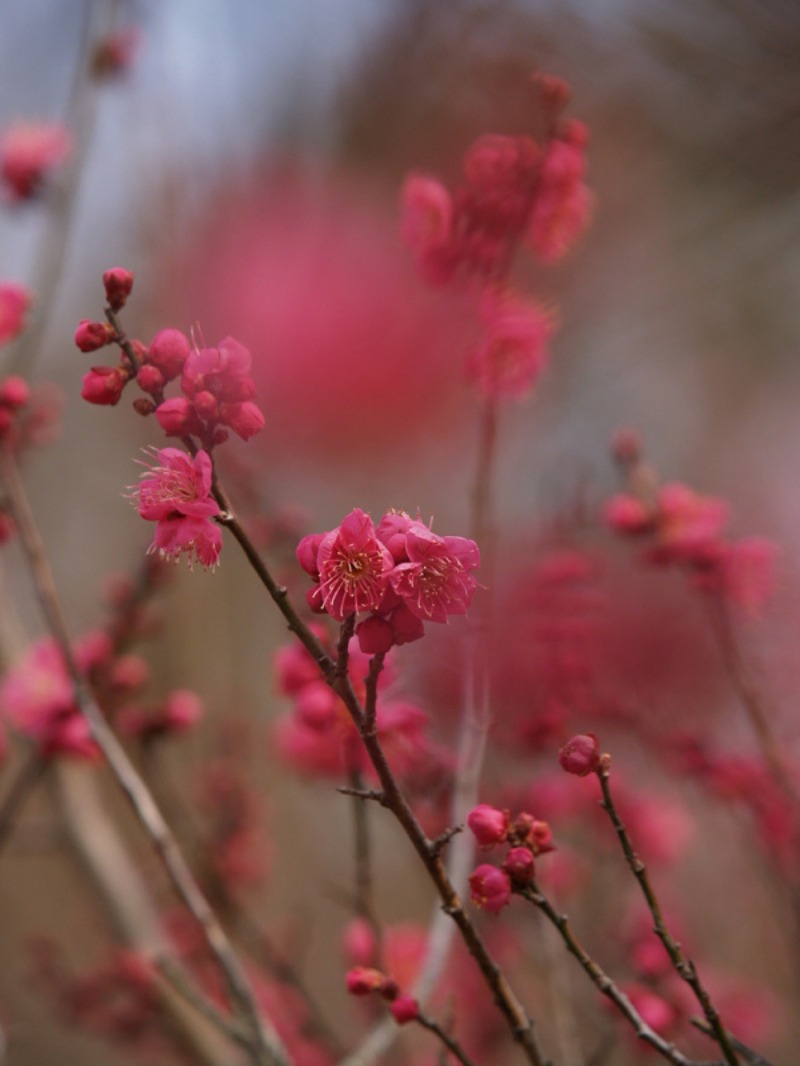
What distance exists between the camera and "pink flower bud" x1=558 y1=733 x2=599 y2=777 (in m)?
0.86

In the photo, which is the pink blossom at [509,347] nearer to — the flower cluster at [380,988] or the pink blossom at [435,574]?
the pink blossom at [435,574]

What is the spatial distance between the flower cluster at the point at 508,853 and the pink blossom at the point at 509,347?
0.75m

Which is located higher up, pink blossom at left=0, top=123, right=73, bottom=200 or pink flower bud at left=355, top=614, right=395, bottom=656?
pink blossom at left=0, top=123, right=73, bottom=200

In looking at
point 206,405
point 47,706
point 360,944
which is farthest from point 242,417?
point 360,944

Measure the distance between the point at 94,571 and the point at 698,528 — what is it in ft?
13.0

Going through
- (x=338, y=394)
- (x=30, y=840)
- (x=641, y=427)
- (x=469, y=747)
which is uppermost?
(x=338, y=394)

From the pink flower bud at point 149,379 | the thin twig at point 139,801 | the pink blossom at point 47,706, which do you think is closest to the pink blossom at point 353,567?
the pink flower bud at point 149,379

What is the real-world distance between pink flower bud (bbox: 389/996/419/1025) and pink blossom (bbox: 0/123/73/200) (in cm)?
198

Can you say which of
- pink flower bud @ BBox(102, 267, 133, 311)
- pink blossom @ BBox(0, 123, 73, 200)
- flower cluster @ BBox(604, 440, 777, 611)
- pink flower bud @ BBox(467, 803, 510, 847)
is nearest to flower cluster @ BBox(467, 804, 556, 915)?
pink flower bud @ BBox(467, 803, 510, 847)

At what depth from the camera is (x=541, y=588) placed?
1.71m

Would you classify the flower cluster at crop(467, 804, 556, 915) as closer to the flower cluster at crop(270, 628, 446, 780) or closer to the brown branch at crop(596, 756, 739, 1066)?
the brown branch at crop(596, 756, 739, 1066)

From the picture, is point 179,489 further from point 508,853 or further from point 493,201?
point 493,201

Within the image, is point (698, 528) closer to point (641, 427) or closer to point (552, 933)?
point (552, 933)

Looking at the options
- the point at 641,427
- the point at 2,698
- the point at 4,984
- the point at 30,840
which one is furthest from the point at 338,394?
the point at 2,698
